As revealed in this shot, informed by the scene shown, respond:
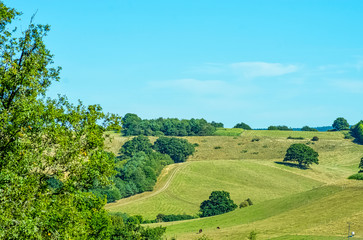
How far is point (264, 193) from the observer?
134250 millimetres

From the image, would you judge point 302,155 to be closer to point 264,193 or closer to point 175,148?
point 264,193

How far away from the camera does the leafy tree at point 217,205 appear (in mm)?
115812

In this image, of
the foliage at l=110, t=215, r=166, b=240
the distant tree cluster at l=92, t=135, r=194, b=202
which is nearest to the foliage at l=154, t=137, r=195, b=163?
the distant tree cluster at l=92, t=135, r=194, b=202

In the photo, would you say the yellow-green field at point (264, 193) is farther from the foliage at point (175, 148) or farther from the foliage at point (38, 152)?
the foliage at point (38, 152)

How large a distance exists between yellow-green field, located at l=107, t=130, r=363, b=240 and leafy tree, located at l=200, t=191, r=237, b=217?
10.4 ft

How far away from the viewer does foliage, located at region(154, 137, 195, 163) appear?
18775 centimetres

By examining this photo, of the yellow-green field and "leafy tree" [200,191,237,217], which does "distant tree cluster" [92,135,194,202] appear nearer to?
the yellow-green field

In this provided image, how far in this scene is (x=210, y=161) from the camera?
6762 inches

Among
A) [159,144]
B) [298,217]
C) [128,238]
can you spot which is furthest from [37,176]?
[159,144]

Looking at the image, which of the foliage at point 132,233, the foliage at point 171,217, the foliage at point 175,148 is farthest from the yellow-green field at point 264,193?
the foliage at point 132,233

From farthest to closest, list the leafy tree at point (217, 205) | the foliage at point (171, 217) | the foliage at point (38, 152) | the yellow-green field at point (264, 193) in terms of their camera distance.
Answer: the leafy tree at point (217, 205), the foliage at point (171, 217), the yellow-green field at point (264, 193), the foliage at point (38, 152)

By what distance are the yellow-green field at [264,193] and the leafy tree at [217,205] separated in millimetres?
3162

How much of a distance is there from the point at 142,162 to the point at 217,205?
43.5m

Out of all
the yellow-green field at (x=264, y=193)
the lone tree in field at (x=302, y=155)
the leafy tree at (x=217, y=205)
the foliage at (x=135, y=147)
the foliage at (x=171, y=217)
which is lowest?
the foliage at (x=171, y=217)
